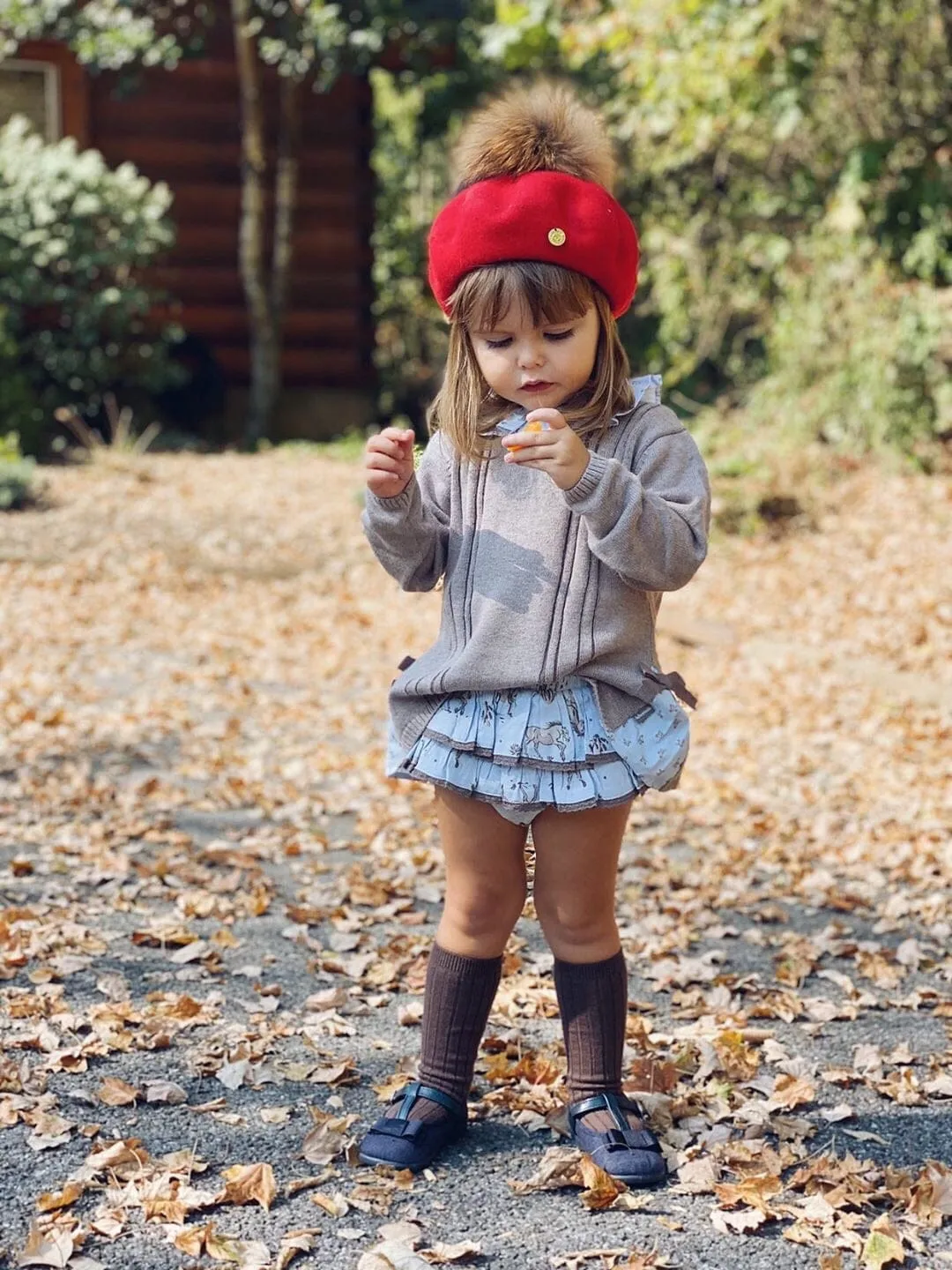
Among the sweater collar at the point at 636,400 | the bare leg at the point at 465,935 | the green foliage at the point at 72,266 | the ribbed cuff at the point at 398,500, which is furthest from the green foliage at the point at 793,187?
the bare leg at the point at 465,935

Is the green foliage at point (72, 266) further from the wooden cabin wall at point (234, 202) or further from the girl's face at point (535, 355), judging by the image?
the girl's face at point (535, 355)

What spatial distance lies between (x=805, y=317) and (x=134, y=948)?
8063mm

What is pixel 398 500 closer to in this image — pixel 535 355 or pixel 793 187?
pixel 535 355

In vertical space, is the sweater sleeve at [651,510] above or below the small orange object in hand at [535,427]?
below

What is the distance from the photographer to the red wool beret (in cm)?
245

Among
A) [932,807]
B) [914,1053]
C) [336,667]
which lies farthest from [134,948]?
[336,667]

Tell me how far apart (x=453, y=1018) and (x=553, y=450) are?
1.09 m

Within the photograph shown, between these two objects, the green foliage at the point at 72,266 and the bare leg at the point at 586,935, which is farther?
the green foliage at the point at 72,266

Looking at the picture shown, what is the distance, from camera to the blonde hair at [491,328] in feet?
8.07

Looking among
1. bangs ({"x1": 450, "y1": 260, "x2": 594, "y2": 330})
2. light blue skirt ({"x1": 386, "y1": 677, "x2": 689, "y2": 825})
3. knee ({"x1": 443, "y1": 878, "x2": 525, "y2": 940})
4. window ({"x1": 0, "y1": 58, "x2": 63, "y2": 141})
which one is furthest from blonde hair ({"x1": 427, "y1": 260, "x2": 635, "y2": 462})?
window ({"x1": 0, "y1": 58, "x2": 63, "y2": 141})

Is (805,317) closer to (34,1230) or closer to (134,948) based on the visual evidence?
(134,948)

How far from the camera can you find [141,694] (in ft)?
22.1

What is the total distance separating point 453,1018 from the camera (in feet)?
9.07

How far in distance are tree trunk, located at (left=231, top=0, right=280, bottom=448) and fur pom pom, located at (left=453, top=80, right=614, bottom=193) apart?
35.4 ft
